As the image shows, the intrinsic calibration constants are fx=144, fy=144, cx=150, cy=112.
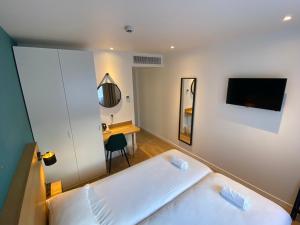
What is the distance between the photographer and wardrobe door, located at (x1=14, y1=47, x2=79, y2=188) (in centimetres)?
191

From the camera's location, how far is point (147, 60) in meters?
3.39

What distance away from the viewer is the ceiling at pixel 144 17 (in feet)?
3.61

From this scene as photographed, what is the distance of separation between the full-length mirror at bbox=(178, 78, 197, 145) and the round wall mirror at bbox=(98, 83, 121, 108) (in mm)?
1433

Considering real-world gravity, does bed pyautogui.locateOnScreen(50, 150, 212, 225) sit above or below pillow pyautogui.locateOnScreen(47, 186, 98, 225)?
below

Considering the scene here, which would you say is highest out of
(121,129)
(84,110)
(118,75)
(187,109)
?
(118,75)

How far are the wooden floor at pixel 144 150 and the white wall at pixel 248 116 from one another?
0.68 metres

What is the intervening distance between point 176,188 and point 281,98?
1.70 metres

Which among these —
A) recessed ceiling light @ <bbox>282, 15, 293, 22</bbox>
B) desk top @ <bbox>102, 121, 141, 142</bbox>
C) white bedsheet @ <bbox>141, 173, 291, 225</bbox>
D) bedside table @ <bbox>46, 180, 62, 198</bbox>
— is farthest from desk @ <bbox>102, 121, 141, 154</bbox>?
recessed ceiling light @ <bbox>282, 15, 293, 22</bbox>

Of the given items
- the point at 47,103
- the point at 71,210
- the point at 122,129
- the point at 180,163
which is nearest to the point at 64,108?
the point at 47,103

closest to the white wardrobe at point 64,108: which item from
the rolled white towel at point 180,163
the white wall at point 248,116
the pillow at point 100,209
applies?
the pillow at point 100,209

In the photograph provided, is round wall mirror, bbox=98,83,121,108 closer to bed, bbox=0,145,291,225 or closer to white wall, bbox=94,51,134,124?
white wall, bbox=94,51,134,124

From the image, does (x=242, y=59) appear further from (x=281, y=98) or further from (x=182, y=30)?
(x=182, y=30)

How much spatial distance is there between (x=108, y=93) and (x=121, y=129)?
0.81 metres

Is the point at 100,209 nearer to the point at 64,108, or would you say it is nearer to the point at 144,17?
the point at 64,108
